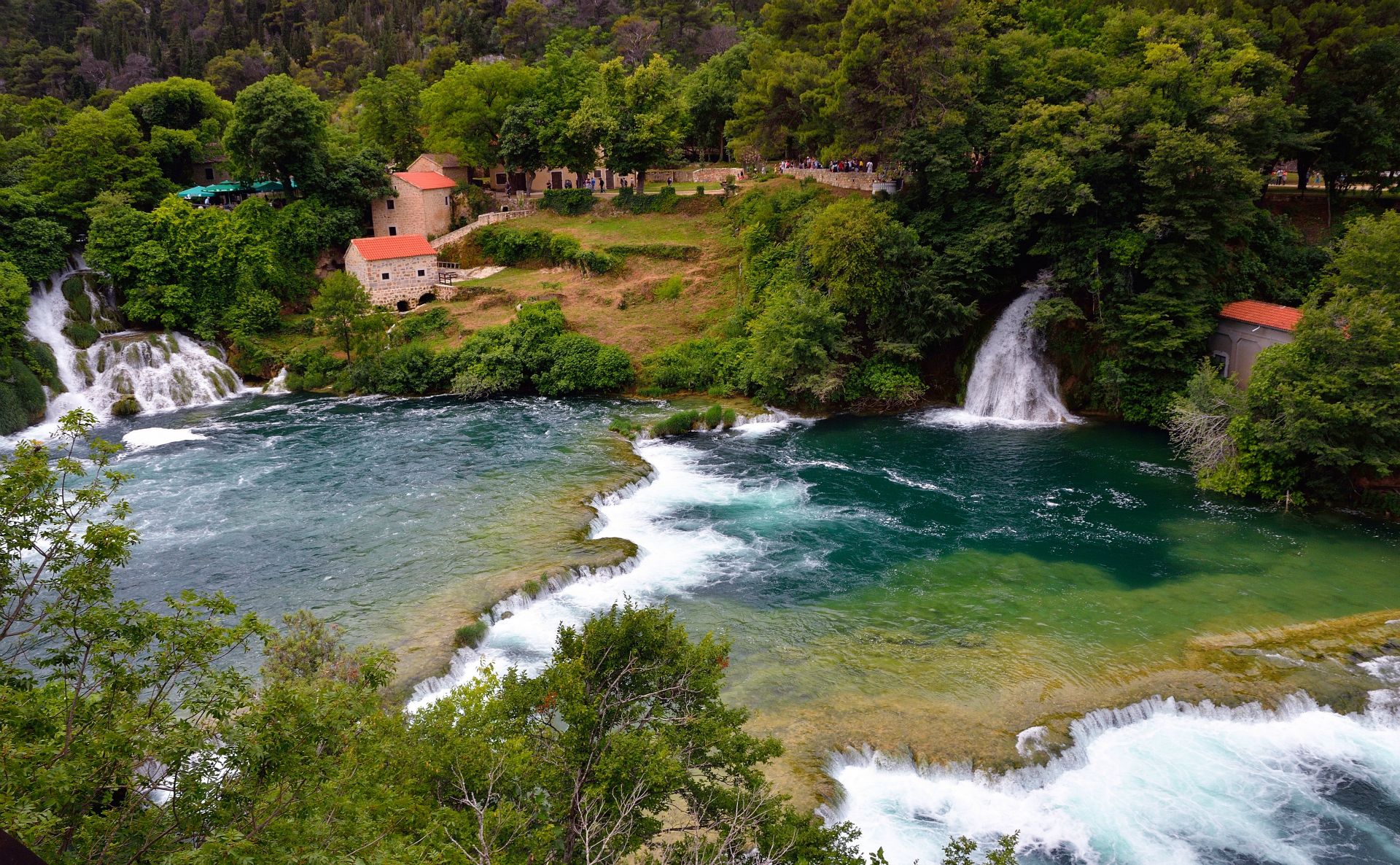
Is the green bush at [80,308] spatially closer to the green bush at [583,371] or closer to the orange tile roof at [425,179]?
the orange tile roof at [425,179]

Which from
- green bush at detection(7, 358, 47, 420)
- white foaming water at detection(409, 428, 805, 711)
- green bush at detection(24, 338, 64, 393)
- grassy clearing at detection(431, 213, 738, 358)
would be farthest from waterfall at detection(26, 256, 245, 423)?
white foaming water at detection(409, 428, 805, 711)

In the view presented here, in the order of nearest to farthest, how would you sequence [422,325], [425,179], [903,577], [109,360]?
1. [903,577]
2. [109,360]
3. [422,325]
4. [425,179]

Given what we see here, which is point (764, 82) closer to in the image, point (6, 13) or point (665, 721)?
point (665, 721)

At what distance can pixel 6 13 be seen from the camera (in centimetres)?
9638

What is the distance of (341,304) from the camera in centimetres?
4625

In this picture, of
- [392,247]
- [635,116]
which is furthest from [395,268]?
[635,116]

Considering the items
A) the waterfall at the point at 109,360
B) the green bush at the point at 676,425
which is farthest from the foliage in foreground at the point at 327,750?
the waterfall at the point at 109,360

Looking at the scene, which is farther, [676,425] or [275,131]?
[275,131]

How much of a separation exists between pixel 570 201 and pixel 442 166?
32.8ft

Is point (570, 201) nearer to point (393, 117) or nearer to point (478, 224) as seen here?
point (478, 224)

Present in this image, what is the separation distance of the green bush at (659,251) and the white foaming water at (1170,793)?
128 feet

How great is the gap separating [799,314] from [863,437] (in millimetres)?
6495

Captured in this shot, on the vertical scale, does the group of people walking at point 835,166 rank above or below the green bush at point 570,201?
above

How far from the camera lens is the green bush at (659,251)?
54.5 metres
